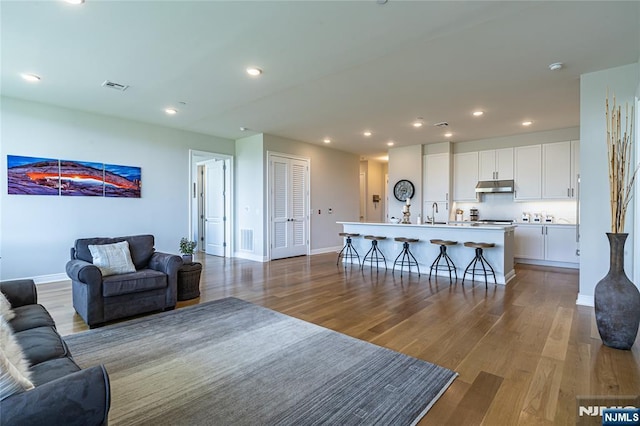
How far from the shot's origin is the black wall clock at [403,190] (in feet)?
26.9

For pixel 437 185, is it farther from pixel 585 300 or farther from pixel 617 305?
pixel 617 305

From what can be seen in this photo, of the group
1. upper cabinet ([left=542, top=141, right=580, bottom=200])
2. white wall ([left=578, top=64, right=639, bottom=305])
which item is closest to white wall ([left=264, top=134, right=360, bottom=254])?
upper cabinet ([left=542, top=141, right=580, bottom=200])

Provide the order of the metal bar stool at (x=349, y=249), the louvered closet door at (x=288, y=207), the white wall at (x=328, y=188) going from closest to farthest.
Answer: the metal bar stool at (x=349, y=249) → the louvered closet door at (x=288, y=207) → the white wall at (x=328, y=188)

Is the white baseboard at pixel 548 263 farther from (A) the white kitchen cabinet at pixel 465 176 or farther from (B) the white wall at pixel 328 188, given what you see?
(B) the white wall at pixel 328 188

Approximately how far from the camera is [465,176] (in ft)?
25.3

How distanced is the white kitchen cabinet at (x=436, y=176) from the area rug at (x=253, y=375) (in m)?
5.82

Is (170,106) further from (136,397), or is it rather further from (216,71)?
(136,397)

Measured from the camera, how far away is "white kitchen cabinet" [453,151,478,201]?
298 inches

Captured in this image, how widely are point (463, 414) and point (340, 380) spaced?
768 mm

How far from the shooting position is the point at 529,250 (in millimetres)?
6730

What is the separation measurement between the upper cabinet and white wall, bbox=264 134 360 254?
4.61 meters

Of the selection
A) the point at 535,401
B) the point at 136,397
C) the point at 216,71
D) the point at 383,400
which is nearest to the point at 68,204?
the point at 216,71

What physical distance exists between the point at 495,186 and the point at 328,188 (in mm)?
4003

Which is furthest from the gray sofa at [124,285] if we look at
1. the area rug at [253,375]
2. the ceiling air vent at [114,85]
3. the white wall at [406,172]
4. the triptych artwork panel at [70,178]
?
the white wall at [406,172]
